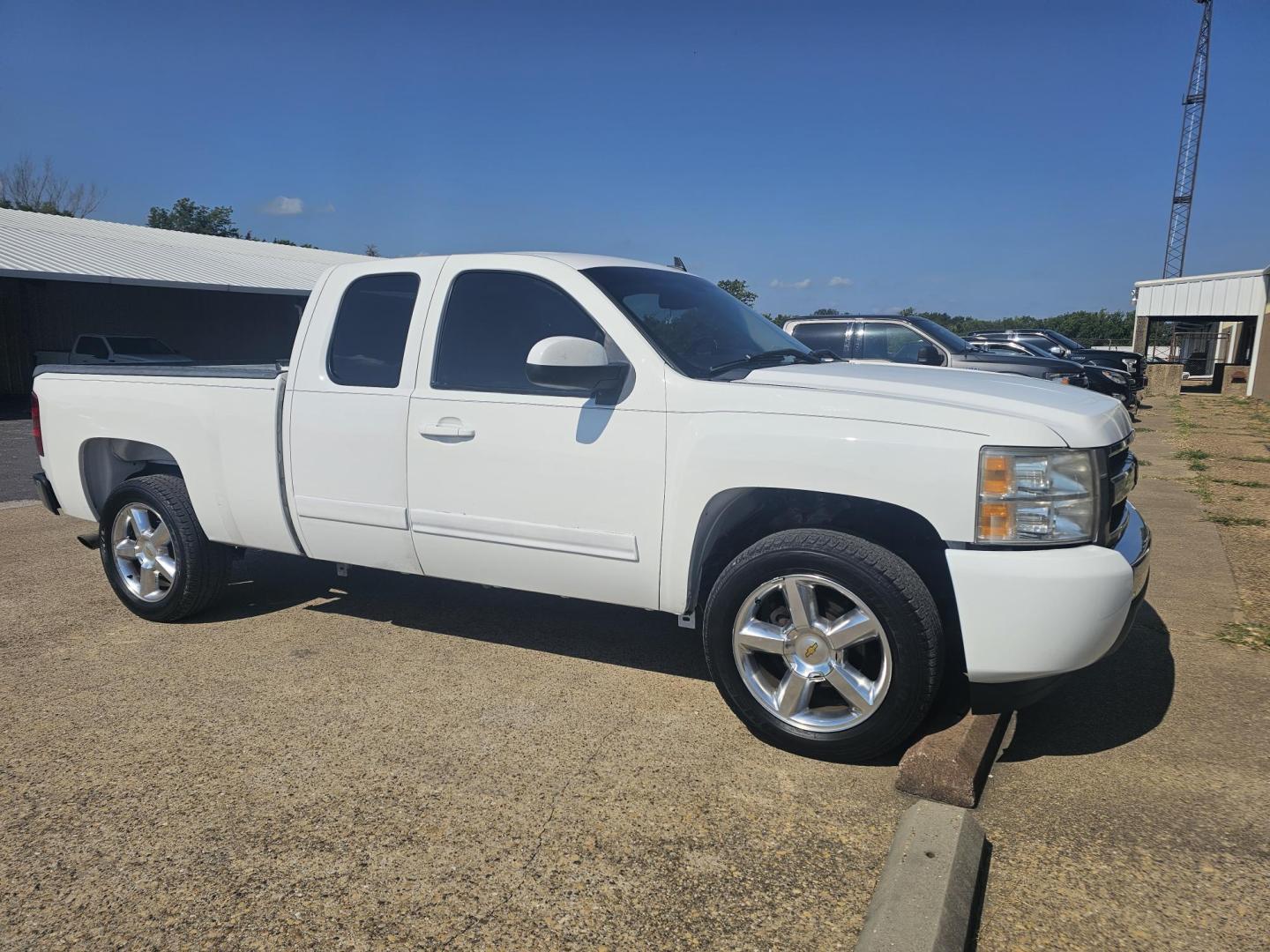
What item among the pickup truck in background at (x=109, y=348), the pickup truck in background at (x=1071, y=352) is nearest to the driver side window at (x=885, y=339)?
the pickup truck in background at (x=1071, y=352)

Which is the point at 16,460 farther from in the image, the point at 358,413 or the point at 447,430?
the point at 447,430

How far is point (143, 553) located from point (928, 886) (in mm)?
4385

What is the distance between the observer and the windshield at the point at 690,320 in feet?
12.9

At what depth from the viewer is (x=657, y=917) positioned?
2547 mm

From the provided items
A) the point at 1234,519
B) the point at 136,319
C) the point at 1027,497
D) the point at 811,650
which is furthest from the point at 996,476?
the point at 136,319

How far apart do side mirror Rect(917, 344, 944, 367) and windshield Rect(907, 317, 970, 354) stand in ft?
0.75

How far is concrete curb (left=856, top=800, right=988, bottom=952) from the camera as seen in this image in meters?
2.32

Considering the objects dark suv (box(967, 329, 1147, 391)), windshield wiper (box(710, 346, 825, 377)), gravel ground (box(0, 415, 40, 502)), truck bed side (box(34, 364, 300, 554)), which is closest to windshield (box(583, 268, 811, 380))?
windshield wiper (box(710, 346, 825, 377))

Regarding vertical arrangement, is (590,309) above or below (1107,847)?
above

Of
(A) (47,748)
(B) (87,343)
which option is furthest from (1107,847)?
(B) (87,343)

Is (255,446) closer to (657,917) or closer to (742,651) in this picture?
(742,651)

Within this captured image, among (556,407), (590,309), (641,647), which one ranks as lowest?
(641,647)

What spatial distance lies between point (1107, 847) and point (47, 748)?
3757 millimetres

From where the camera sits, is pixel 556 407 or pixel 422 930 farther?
pixel 556 407
